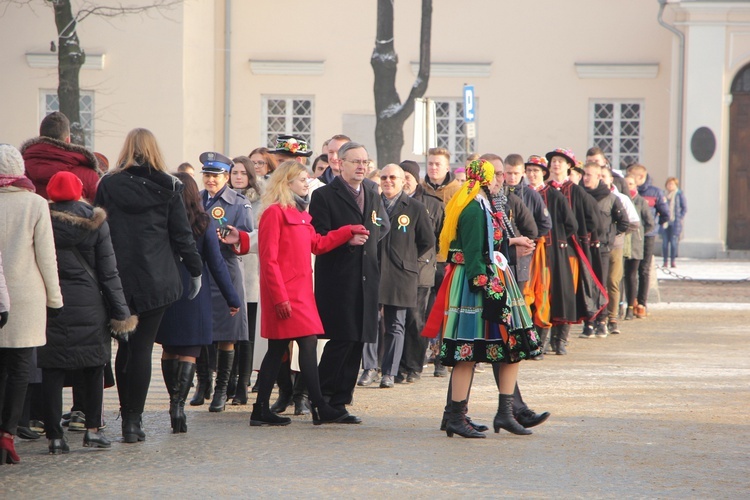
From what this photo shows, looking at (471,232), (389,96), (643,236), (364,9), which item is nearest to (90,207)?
(471,232)

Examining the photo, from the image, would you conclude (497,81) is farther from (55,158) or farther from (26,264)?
(26,264)

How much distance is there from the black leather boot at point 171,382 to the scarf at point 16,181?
1.75 m

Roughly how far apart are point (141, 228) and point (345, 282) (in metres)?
1.65

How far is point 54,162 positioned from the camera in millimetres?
8109

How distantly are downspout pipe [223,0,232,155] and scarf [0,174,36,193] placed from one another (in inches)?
896

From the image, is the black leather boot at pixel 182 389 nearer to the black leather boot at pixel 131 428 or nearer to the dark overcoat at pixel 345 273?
the black leather boot at pixel 131 428

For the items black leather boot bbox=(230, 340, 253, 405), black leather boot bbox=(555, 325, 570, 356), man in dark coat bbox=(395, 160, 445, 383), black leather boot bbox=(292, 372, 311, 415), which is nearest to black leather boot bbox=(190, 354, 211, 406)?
black leather boot bbox=(230, 340, 253, 405)

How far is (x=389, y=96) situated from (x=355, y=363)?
17372mm

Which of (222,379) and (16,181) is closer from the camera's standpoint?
(16,181)

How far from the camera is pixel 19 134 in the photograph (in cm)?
2767

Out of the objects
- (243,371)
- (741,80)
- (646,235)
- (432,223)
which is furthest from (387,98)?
(243,371)

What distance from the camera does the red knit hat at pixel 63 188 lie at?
7.55m

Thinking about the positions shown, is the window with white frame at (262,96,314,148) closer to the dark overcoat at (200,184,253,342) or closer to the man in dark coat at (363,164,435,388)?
the man in dark coat at (363,164,435,388)

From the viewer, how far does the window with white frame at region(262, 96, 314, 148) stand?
30078 millimetres
